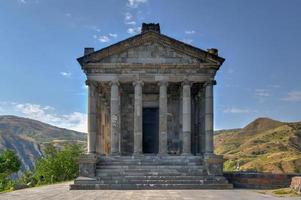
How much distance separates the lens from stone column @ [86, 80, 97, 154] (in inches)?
1090

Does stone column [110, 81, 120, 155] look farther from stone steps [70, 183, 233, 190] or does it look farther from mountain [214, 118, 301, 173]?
mountain [214, 118, 301, 173]

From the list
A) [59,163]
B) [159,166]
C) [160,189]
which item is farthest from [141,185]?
[59,163]

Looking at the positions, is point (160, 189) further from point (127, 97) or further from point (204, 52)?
point (127, 97)

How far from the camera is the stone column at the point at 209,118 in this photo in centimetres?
2809

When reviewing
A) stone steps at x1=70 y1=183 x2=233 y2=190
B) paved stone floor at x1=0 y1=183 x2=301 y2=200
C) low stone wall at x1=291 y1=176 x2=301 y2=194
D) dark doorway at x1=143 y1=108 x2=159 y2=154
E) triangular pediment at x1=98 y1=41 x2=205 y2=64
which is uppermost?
triangular pediment at x1=98 y1=41 x2=205 y2=64

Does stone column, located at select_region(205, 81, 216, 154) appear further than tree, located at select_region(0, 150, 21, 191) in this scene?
No

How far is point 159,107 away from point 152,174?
5570 millimetres

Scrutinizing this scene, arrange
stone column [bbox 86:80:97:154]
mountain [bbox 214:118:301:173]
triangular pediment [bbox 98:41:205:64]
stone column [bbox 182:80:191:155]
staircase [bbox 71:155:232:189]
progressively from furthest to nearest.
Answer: mountain [bbox 214:118:301:173], triangular pediment [bbox 98:41:205:64], stone column [bbox 182:80:191:155], stone column [bbox 86:80:97:154], staircase [bbox 71:155:232:189]

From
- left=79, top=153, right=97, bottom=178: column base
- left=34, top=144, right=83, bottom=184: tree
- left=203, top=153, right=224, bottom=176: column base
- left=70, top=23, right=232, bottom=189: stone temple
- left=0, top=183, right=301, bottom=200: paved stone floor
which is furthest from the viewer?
left=34, top=144, right=83, bottom=184: tree

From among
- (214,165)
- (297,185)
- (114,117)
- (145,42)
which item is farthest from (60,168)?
(297,185)

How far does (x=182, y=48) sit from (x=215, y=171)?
27.7ft

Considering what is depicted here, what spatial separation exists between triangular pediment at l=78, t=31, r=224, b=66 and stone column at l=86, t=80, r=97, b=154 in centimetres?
179

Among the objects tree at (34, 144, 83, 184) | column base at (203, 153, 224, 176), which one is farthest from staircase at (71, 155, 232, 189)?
tree at (34, 144, 83, 184)

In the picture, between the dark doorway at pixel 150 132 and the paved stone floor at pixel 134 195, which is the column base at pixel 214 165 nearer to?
the paved stone floor at pixel 134 195
